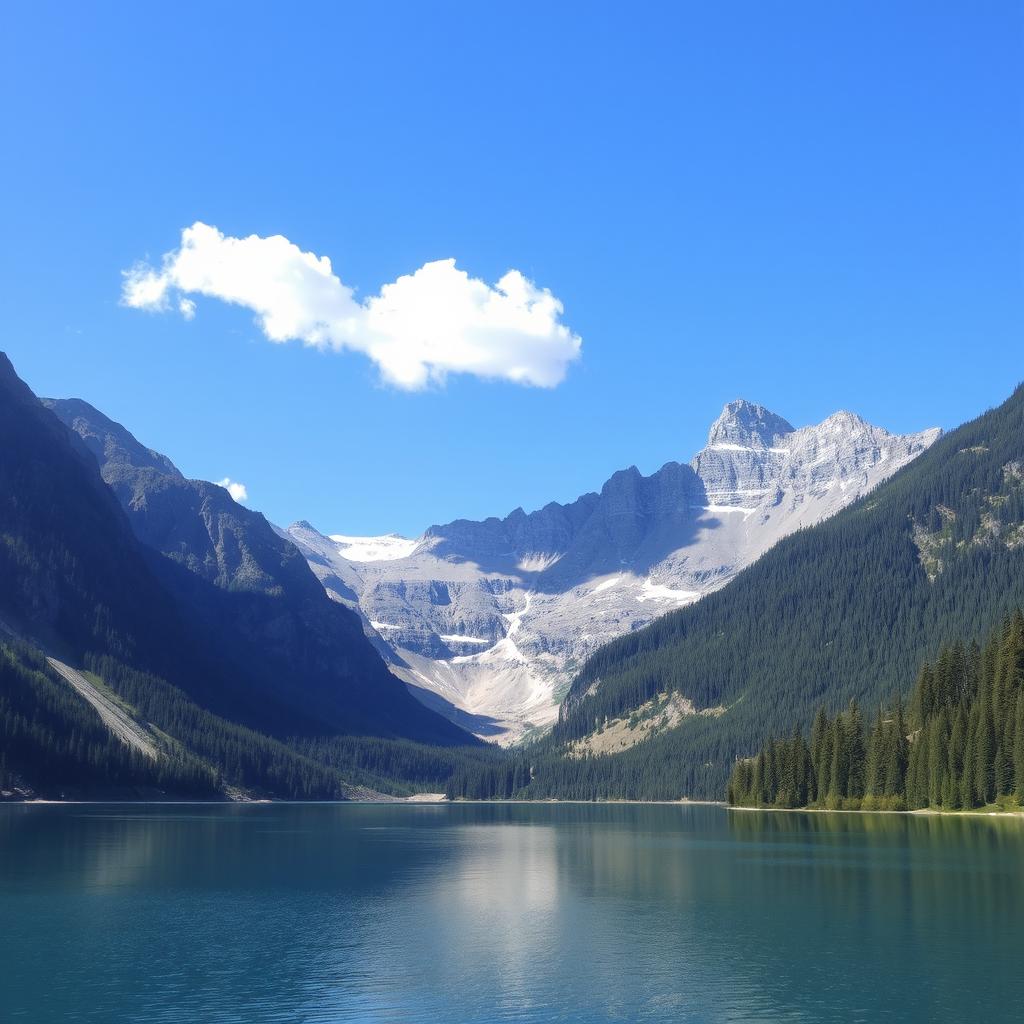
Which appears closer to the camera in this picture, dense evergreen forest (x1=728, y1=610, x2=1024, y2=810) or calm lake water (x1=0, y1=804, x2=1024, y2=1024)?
calm lake water (x1=0, y1=804, x2=1024, y2=1024)

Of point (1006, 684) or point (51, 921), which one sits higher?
point (1006, 684)

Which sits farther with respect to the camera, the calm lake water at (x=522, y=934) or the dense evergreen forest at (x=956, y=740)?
the dense evergreen forest at (x=956, y=740)

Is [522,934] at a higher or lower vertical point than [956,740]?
lower

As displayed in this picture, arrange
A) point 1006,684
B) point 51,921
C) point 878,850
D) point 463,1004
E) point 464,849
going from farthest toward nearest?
point 1006,684
point 464,849
point 878,850
point 51,921
point 463,1004

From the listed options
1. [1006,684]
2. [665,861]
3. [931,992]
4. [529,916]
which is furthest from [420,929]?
[1006,684]

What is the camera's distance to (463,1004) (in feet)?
176

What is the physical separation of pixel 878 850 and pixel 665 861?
21.9 metres

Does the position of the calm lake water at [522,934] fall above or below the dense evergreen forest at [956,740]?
below

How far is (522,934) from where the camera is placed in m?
73.1

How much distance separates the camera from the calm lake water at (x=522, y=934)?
5334cm

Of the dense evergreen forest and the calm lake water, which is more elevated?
the dense evergreen forest

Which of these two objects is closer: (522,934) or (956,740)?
(522,934)

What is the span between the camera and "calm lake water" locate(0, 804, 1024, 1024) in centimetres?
5334

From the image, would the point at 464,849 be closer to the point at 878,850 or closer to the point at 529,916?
the point at 878,850
